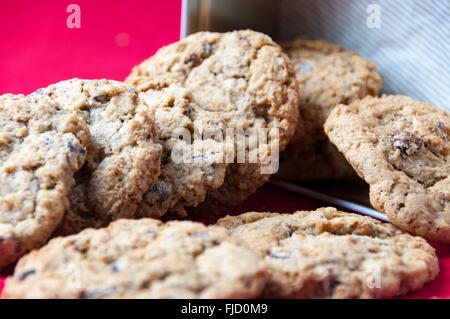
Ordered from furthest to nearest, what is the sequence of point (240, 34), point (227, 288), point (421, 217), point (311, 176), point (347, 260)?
point (311, 176) < point (240, 34) < point (421, 217) < point (347, 260) < point (227, 288)

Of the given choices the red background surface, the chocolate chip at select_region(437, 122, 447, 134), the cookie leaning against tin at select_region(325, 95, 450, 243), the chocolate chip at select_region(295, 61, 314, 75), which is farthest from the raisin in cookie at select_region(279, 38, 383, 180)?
the red background surface

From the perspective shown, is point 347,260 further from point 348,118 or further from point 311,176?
point 311,176

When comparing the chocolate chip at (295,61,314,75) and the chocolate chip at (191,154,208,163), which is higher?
the chocolate chip at (295,61,314,75)

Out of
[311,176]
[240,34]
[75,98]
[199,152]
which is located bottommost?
[311,176]

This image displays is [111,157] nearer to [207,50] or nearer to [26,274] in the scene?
[26,274]

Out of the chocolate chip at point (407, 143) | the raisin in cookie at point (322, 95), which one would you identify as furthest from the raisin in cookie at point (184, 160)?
the chocolate chip at point (407, 143)

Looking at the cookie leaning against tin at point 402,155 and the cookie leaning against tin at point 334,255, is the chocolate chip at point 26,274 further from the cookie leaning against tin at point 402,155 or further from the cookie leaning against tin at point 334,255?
the cookie leaning against tin at point 402,155

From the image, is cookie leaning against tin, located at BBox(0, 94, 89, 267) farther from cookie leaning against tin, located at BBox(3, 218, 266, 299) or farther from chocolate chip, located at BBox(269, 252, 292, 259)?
chocolate chip, located at BBox(269, 252, 292, 259)
